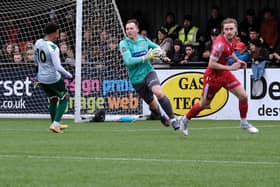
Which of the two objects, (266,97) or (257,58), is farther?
(257,58)

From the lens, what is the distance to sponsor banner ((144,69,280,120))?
22.1 meters

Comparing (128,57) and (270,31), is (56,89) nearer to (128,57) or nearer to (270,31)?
(128,57)

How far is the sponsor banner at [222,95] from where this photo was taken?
22078 millimetres

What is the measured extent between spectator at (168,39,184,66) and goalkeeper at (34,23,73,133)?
596 centimetres

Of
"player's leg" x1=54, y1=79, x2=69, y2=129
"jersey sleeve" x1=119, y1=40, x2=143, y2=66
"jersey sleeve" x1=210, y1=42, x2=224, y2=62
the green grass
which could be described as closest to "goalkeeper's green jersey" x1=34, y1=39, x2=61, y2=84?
"player's leg" x1=54, y1=79, x2=69, y2=129

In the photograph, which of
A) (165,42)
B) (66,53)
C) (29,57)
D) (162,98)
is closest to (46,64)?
(162,98)

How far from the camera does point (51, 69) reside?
17828mm

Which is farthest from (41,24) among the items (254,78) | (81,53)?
(254,78)

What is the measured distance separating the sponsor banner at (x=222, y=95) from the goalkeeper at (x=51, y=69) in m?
5.46

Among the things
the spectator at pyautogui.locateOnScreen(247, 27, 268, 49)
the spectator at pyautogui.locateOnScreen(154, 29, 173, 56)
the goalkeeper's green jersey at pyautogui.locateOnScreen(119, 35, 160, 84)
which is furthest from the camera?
the spectator at pyautogui.locateOnScreen(154, 29, 173, 56)

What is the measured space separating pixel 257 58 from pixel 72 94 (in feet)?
15.5

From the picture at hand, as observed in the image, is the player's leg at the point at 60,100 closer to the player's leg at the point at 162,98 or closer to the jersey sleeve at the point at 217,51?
the player's leg at the point at 162,98

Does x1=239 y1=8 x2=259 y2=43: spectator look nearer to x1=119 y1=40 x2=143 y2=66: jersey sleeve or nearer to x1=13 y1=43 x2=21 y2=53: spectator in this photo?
x1=13 y1=43 x2=21 y2=53: spectator

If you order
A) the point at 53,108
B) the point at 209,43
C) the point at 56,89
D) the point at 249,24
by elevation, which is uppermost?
the point at 249,24
